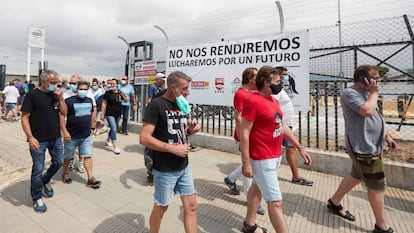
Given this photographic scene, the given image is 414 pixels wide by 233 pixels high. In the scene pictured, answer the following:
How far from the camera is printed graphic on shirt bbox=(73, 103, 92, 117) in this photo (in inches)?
151

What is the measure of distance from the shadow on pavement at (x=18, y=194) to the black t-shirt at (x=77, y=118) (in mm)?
975

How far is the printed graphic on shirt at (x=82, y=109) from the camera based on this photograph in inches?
151

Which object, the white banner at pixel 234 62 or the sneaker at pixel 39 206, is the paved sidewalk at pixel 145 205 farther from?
the white banner at pixel 234 62

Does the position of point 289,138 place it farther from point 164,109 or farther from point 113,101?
point 113,101

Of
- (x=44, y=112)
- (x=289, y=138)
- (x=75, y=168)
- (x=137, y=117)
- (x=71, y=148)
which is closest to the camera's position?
(x=289, y=138)

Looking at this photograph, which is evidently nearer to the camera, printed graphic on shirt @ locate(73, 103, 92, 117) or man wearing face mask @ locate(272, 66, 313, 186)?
man wearing face mask @ locate(272, 66, 313, 186)

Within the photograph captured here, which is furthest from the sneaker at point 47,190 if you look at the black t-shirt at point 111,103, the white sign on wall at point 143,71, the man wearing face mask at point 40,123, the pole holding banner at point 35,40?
the pole holding banner at point 35,40

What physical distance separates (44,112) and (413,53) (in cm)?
539

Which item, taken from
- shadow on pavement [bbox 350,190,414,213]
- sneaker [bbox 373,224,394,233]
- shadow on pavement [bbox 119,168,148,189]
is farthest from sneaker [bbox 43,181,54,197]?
shadow on pavement [bbox 350,190,414,213]

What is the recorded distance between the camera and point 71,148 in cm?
386

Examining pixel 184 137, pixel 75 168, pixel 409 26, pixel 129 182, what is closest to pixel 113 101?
pixel 75 168

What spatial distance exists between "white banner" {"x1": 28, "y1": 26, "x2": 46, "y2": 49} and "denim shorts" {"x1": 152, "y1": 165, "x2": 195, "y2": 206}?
904 inches

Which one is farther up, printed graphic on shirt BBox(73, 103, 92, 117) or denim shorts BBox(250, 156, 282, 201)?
printed graphic on shirt BBox(73, 103, 92, 117)

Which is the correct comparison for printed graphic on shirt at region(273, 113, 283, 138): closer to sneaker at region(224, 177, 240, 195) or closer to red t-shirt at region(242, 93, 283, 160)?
red t-shirt at region(242, 93, 283, 160)
